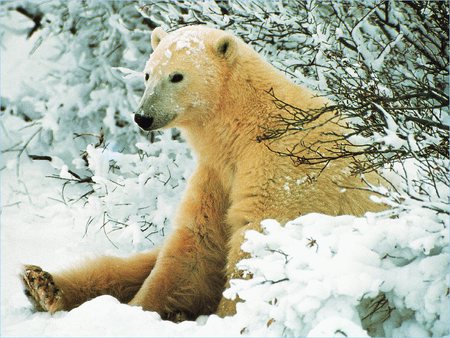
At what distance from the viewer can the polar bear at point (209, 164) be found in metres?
3.68

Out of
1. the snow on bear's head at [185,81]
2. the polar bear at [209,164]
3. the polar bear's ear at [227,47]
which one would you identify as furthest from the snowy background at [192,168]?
the snow on bear's head at [185,81]

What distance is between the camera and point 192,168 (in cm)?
581

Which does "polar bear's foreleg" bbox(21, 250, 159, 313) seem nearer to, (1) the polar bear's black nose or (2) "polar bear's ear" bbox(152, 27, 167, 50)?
(1) the polar bear's black nose

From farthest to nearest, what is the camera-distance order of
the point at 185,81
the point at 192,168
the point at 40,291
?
1. the point at 192,168
2. the point at 185,81
3. the point at 40,291

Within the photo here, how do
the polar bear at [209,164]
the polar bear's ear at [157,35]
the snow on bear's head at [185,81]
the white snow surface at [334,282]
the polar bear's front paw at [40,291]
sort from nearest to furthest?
the white snow surface at [334,282] → the polar bear's front paw at [40,291] → the polar bear at [209,164] → the snow on bear's head at [185,81] → the polar bear's ear at [157,35]

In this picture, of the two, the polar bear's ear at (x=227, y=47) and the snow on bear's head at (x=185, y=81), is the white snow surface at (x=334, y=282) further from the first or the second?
the polar bear's ear at (x=227, y=47)

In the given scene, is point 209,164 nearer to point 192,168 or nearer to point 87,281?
point 87,281

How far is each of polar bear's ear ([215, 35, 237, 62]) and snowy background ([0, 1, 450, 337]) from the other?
1.98 ft

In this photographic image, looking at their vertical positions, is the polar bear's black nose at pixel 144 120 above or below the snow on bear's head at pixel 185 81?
below

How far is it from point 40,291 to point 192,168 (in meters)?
2.55

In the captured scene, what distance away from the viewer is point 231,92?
4.05 metres

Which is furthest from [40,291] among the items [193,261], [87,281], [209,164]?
[209,164]

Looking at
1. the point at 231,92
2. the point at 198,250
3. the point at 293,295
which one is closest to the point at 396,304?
the point at 293,295

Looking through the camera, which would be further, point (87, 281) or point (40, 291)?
point (87, 281)
